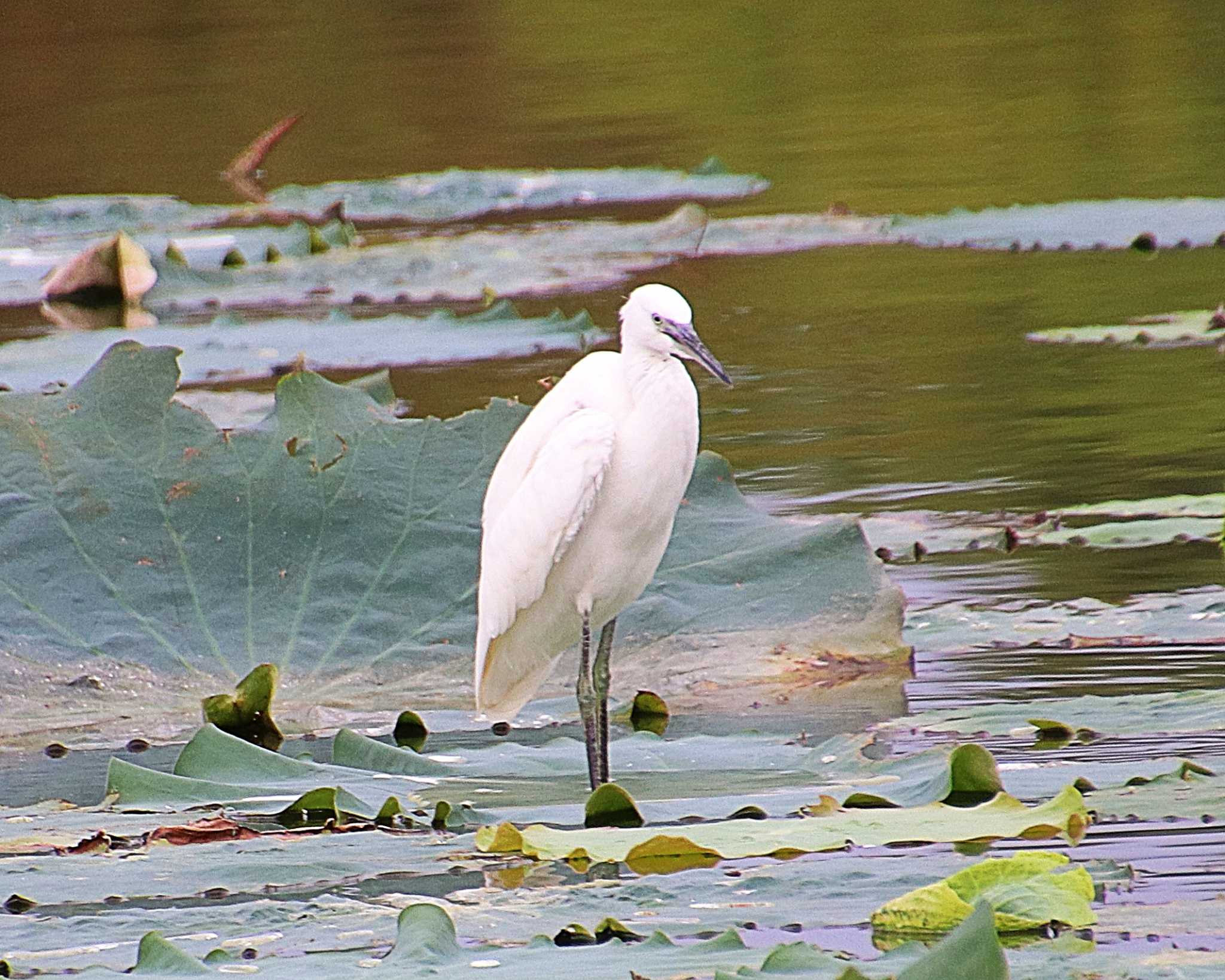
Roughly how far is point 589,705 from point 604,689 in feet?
0.32

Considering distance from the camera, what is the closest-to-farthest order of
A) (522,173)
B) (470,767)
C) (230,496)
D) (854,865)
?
(854,865)
(470,767)
(230,496)
(522,173)

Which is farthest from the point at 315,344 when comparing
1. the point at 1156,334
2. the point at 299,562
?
the point at 299,562

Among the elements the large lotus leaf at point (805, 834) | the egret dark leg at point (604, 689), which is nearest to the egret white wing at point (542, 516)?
the egret dark leg at point (604, 689)

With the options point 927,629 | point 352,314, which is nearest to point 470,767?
point 927,629

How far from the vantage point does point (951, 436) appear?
16.0 ft

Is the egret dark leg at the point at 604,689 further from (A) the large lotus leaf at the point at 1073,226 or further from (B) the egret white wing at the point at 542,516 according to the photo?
(A) the large lotus leaf at the point at 1073,226

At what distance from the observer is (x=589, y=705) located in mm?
2986

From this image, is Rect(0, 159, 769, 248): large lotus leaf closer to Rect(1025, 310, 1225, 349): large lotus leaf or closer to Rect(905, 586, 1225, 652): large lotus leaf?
Rect(1025, 310, 1225, 349): large lotus leaf

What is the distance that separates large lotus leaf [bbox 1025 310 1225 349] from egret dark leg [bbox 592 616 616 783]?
96.1 inches

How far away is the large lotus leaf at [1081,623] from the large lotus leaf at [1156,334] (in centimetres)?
206

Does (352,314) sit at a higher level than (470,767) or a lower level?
higher

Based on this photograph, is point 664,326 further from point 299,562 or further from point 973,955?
point 973,955

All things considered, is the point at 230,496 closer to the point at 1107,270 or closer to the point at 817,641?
the point at 817,641

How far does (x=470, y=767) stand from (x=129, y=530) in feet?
2.39
